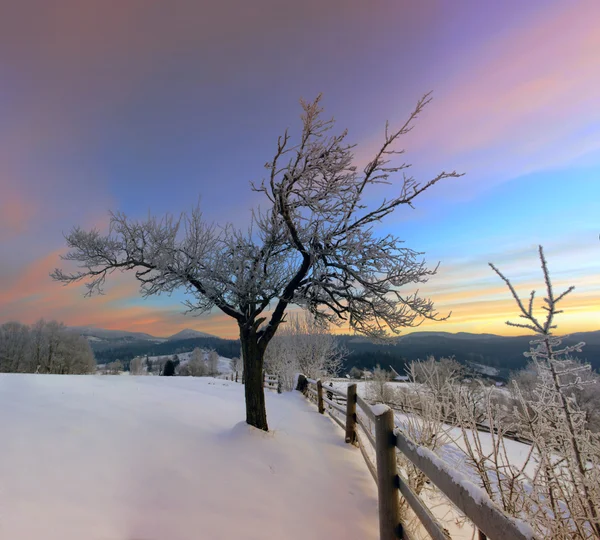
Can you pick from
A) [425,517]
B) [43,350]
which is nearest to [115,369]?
[43,350]

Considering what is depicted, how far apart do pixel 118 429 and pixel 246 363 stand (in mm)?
2575

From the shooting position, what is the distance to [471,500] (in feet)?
5.64

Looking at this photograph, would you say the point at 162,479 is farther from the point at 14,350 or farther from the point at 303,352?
the point at 14,350

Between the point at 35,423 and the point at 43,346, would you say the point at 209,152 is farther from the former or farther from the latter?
the point at 43,346

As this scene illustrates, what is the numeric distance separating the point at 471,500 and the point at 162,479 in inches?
156

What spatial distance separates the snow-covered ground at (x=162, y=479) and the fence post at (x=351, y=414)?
0.28 metres

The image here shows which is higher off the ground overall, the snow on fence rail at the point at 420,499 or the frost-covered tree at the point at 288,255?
the frost-covered tree at the point at 288,255

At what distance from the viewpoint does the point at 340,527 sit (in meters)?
3.79

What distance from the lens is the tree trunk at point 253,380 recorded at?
21.8 ft

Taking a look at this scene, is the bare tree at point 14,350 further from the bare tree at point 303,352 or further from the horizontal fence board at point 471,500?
the horizontal fence board at point 471,500

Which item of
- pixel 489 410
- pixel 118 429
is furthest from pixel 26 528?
pixel 489 410

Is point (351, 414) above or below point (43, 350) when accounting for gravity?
below

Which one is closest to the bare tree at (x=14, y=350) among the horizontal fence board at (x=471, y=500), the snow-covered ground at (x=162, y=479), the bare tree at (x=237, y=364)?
the bare tree at (x=237, y=364)

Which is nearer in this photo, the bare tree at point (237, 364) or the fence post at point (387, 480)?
the fence post at point (387, 480)
